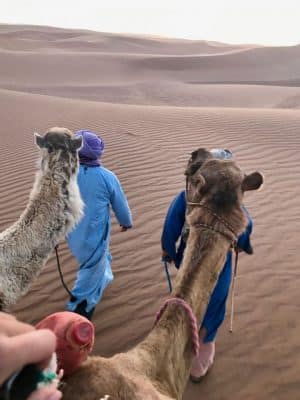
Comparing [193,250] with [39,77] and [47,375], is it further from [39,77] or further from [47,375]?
[39,77]

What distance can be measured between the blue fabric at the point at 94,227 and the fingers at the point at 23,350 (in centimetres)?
279

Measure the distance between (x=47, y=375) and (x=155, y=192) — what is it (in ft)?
19.4

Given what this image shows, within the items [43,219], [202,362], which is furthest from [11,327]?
[202,362]

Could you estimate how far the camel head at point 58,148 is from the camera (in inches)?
126

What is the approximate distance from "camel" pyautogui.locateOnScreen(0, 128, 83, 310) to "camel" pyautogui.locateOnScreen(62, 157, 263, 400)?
1031 mm

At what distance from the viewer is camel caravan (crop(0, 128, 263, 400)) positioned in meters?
1.99

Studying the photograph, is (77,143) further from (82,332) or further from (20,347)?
(20,347)

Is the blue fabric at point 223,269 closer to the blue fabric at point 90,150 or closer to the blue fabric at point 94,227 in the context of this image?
the blue fabric at point 94,227

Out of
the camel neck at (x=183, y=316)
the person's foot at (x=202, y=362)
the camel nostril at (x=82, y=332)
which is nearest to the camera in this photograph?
the camel nostril at (x=82, y=332)

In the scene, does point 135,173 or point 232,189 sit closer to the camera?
point 232,189

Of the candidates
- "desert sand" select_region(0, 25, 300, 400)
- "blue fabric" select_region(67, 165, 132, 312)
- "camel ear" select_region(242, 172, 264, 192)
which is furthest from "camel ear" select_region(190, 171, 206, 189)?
"desert sand" select_region(0, 25, 300, 400)

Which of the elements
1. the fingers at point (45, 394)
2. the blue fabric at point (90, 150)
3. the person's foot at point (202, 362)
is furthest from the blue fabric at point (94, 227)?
the fingers at point (45, 394)

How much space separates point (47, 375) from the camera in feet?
4.60

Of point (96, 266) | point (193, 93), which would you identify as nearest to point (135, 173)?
point (96, 266)
